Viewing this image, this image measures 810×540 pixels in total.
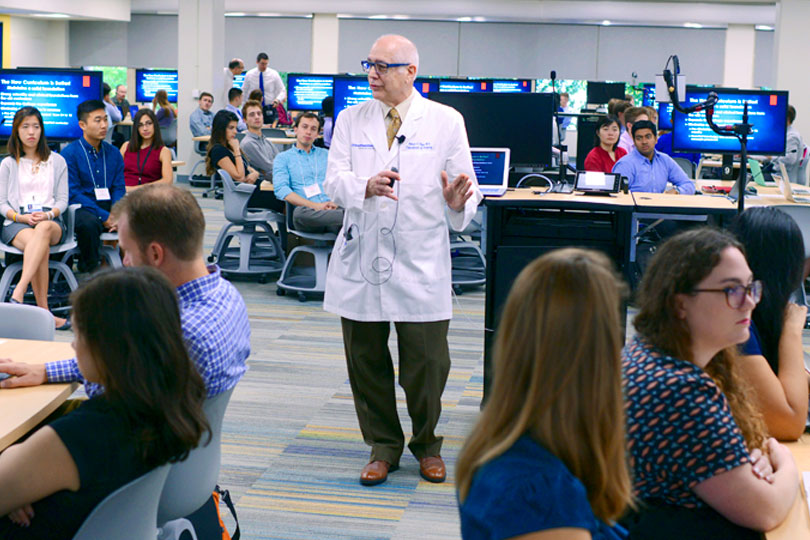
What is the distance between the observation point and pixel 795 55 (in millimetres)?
10438

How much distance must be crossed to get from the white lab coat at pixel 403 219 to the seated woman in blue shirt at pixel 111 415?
5.23 feet

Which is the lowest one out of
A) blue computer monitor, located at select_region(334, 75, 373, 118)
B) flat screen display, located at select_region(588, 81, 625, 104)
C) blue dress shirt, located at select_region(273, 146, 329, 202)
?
blue dress shirt, located at select_region(273, 146, 329, 202)

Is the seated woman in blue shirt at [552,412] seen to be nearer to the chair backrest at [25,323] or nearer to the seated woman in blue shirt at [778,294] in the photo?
the seated woman in blue shirt at [778,294]

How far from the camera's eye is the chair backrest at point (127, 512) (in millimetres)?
1735

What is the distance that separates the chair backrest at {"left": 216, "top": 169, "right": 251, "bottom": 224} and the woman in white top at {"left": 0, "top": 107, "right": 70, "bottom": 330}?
4.26ft

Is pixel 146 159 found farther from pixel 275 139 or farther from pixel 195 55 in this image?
pixel 195 55

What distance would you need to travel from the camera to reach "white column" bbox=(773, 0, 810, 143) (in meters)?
10.4

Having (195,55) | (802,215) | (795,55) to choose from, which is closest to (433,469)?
(802,215)

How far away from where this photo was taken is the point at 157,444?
5.63 ft

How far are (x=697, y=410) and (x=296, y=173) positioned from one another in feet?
16.3

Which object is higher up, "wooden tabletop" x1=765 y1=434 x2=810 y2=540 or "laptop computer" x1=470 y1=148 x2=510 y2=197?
"laptop computer" x1=470 y1=148 x2=510 y2=197

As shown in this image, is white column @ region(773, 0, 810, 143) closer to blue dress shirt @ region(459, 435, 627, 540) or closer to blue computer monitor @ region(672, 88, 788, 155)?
blue computer monitor @ region(672, 88, 788, 155)

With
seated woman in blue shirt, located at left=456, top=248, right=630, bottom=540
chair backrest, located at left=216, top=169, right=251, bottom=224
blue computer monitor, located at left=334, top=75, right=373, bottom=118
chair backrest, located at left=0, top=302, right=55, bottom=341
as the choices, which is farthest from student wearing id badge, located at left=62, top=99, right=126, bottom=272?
seated woman in blue shirt, located at left=456, top=248, right=630, bottom=540

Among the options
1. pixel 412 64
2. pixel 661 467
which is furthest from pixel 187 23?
pixel 661 467
